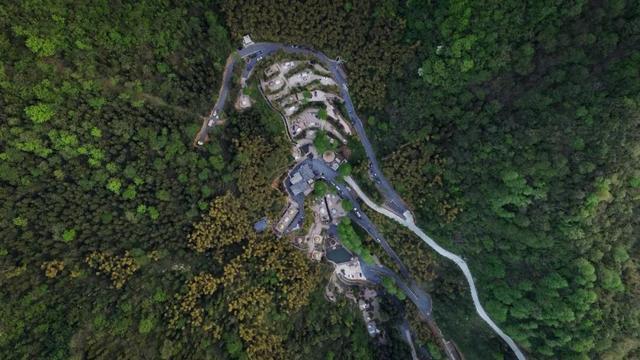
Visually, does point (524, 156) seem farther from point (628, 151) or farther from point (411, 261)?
point (411, 261)

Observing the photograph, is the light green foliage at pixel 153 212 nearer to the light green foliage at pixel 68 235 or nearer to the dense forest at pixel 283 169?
the dense forest at pixel 283 169

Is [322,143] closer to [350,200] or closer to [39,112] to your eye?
[350,200]

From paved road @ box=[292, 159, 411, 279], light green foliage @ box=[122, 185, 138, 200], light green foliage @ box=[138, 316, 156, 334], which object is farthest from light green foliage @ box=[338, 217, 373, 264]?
light green foliage @ box=[122, 185, 138, 200]

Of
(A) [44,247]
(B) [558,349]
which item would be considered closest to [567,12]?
(B) [558,349]

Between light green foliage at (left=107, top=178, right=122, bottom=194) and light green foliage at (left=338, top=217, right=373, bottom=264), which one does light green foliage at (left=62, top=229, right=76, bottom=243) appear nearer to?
light green foliage at (left=107, top=178, right=122, bottom=194)

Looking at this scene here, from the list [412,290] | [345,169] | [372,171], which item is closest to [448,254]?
[412,290]

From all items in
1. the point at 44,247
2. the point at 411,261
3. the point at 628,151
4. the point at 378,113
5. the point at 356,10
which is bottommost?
the point at 44,247
